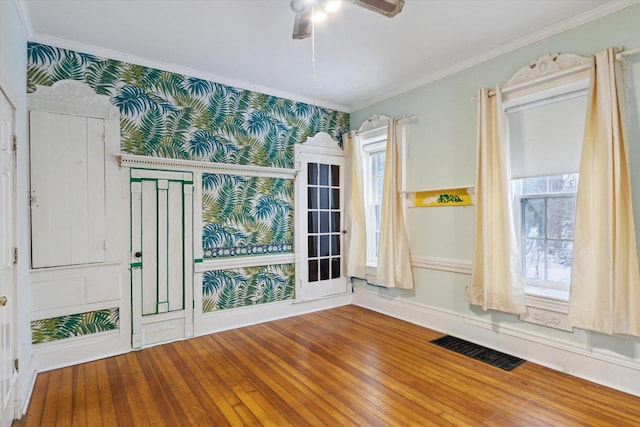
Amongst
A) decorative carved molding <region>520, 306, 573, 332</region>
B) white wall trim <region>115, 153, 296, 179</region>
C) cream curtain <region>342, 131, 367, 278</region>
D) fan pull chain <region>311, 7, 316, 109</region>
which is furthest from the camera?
cream curtain <region>342, 131, 367, 278</region>

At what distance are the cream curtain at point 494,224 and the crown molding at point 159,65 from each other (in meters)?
2.38

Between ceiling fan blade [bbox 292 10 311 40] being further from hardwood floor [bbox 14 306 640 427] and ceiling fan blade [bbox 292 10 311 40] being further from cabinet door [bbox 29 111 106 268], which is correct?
hardwood floor [bbox 14 306 640 427]

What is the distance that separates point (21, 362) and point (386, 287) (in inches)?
146

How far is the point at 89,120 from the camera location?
10.6ft

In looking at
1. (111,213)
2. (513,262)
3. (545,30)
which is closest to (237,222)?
(111,213)

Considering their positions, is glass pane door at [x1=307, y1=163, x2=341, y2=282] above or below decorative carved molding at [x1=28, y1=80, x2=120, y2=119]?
below

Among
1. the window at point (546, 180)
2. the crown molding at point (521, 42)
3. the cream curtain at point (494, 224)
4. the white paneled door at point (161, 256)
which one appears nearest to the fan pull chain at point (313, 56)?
the crown molding at point (521, 42)

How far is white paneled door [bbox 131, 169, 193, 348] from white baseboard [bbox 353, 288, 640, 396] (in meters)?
2.62

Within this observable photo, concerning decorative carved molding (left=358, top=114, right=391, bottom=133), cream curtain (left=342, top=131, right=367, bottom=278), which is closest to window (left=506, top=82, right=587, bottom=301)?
decorative carved molding (left=358, top=114, right=391, bottom=133)

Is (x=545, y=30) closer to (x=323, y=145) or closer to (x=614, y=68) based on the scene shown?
(x=614, y=68)

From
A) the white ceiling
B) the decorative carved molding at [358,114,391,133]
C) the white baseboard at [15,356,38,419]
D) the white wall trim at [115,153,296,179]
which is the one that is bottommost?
the white baseboard at [15,356,38,419]

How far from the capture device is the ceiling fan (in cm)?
204

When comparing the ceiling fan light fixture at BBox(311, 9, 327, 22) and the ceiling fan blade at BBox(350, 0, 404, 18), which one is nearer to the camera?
the ceiling fan blade at BBox(350, 0, 404, 18)

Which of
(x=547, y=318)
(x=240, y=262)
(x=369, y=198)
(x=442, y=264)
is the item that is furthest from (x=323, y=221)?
(x=547, y=318)
